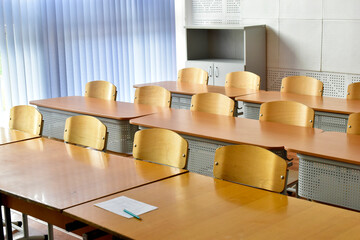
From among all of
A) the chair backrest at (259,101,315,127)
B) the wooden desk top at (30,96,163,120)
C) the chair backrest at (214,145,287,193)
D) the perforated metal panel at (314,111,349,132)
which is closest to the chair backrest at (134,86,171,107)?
the wooden desk top at (30,96,163,120)

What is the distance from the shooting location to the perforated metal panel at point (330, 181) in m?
3.43

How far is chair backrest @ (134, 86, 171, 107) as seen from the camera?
553 centimetres

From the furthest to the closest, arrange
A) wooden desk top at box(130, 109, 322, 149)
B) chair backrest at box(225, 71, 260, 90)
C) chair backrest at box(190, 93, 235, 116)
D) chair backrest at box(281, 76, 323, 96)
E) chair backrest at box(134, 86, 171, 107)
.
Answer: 1. chair backrest at box(225, 71, 260, 90)
2. chair backrest at box(281, 76, 323, 96)
3. chair backrest at box(134, 86, 171, 107)
4. chair backrest at box(190, 93, 235, 116)
5. wooden desk top at box(130, 109, 322, 149)

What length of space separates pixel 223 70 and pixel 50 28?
261cm

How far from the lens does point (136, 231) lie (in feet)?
7.69

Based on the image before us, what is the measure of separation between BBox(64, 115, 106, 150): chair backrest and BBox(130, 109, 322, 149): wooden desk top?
0.59 metres

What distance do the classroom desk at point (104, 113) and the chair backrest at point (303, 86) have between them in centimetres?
166

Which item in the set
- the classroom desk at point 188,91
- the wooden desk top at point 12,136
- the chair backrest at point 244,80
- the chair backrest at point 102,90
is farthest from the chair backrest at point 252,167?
the chair backrest at point 244,80

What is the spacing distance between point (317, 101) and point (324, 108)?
0.37 meters

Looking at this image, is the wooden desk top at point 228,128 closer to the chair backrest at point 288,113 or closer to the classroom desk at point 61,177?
the chair backrest at point 288,113

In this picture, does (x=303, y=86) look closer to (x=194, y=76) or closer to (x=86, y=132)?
(x=194, y=76)

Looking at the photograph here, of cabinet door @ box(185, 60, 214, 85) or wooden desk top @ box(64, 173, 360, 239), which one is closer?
wooden desk top @ box(64, 173, 360, 239)

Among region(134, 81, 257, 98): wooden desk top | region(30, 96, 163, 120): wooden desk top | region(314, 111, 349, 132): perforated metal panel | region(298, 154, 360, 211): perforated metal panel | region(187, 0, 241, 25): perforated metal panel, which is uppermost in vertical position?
region(187, 0, 241, 25): perforated metal panel

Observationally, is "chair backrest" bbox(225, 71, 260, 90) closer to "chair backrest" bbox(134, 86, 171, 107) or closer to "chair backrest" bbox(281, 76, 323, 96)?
"chair backrest" bbox(281, 76, 323, 96)
